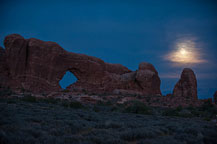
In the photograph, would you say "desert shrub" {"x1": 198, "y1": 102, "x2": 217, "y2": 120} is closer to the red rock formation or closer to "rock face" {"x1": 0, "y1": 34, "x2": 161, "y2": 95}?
"rock face" {"x1": 0, "y1": 34, "x2": 161, "y2": 95}

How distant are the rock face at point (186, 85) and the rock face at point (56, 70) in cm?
496

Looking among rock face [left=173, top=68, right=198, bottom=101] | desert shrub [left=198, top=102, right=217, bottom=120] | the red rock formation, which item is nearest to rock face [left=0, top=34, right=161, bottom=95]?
the red rock formation

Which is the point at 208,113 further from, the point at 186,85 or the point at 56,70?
the point at 56,70

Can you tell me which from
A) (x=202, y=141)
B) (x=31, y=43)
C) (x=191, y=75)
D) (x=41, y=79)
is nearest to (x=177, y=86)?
(x=191, y=75)

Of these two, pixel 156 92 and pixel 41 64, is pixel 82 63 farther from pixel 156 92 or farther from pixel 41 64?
pixel 156 92

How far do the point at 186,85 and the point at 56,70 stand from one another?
78.1ft

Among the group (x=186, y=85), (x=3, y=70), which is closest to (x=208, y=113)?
(x=186, y=85)

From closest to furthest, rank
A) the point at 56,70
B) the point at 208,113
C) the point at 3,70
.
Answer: the point at 208,113
the point at 3,70
the point at 56,70

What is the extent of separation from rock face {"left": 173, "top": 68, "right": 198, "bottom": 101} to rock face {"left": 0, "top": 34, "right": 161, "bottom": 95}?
16.3 feet

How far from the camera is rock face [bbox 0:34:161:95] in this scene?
93.5 ft

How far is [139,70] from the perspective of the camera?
39656 millimetres

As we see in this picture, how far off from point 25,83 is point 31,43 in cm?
609

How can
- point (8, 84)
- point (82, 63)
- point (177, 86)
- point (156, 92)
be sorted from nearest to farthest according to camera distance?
1. point (8, 84)
2. point (82, 63)
3. point (177, 86)
4. point (156, 92)

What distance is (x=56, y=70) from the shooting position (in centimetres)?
3158
